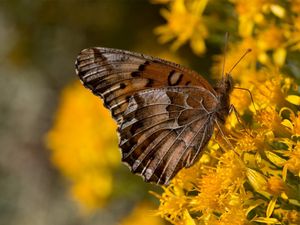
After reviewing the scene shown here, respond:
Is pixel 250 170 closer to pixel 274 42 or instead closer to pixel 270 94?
pixel 270 94

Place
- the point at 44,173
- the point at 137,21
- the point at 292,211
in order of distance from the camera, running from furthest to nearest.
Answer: the point at 44,173, the point at 137,21, the point at 292,211

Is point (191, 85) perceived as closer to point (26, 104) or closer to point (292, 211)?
point (292, 211)

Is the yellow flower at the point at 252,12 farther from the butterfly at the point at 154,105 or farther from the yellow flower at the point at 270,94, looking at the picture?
the butterfly at the point at 154,105

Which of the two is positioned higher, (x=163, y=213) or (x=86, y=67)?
(x=86, y=67)

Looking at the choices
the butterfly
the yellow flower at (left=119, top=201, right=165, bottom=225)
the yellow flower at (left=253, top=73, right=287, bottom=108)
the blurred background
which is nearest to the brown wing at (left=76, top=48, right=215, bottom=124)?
the butterfly

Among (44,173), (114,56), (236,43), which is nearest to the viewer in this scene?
(114,56)

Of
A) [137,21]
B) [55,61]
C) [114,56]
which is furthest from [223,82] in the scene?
[55,61]

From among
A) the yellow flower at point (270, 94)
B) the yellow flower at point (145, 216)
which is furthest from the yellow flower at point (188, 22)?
the yellow flower at point (270, 94)
